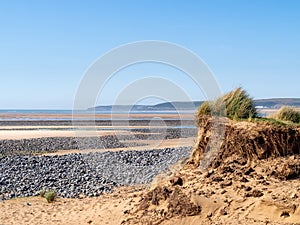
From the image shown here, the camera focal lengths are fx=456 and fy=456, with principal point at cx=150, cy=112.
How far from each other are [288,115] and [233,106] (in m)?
1.75

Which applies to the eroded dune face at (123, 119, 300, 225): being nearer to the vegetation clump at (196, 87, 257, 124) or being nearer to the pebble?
the vegetation clump at (196, 87, 257, 124)

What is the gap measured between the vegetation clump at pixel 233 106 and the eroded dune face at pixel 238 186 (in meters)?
0.38

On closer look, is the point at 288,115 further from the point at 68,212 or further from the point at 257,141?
the point at 68,212

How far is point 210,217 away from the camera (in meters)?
9.17

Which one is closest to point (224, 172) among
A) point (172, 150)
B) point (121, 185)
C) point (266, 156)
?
point (266, 156)

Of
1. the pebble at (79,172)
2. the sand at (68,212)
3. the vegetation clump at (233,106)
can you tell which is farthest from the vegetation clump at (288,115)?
the pebble at (79,172)

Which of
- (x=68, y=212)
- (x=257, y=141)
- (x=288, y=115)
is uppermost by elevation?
(x=288, y=115)

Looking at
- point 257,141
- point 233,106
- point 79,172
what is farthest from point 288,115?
point 79,172

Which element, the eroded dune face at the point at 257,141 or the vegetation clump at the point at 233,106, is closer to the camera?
the eroded dune face at the point at 257,141

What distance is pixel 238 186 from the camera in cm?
976

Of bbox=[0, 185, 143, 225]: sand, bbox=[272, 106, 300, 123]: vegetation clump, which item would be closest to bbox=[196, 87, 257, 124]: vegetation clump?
bbox=[272, 106, 300, 123]: vegetation clump

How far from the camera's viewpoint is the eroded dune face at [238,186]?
8719 millimetres

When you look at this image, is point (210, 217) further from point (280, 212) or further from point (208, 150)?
point (208, 150)

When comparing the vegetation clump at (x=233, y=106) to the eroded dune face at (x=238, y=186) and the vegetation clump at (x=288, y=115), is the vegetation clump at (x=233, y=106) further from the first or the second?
the vegetation clump at (x=288, y=115)
